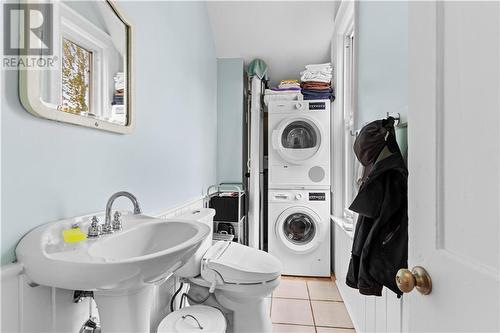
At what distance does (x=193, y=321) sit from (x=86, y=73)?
3.95 ft

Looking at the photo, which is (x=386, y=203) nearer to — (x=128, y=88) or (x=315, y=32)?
(x=128, y=88)

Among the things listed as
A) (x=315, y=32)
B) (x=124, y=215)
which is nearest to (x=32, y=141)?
(x=124, y=215)

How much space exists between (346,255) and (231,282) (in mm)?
1132

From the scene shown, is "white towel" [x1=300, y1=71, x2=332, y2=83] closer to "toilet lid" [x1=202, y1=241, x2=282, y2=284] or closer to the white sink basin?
"toilet lid" [x1=202, y1=241, x2=282, y2=284]

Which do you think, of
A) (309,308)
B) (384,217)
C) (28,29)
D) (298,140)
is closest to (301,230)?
(309,308)

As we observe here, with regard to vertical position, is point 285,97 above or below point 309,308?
above

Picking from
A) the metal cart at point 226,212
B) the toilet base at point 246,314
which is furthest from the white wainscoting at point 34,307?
the metal cart at point 226,212

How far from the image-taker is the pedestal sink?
66cm

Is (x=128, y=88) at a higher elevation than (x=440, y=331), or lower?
higher

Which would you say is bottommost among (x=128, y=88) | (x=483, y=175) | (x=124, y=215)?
(x=124, y=215)

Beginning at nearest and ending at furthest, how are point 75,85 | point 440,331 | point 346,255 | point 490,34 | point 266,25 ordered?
point 490,34, point 440,331, point 75,85, point 346,255, point 266,25

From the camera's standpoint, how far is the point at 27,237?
2.47 ft

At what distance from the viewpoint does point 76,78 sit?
0.97m

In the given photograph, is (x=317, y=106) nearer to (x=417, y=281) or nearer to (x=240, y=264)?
(x=240, y=264)
